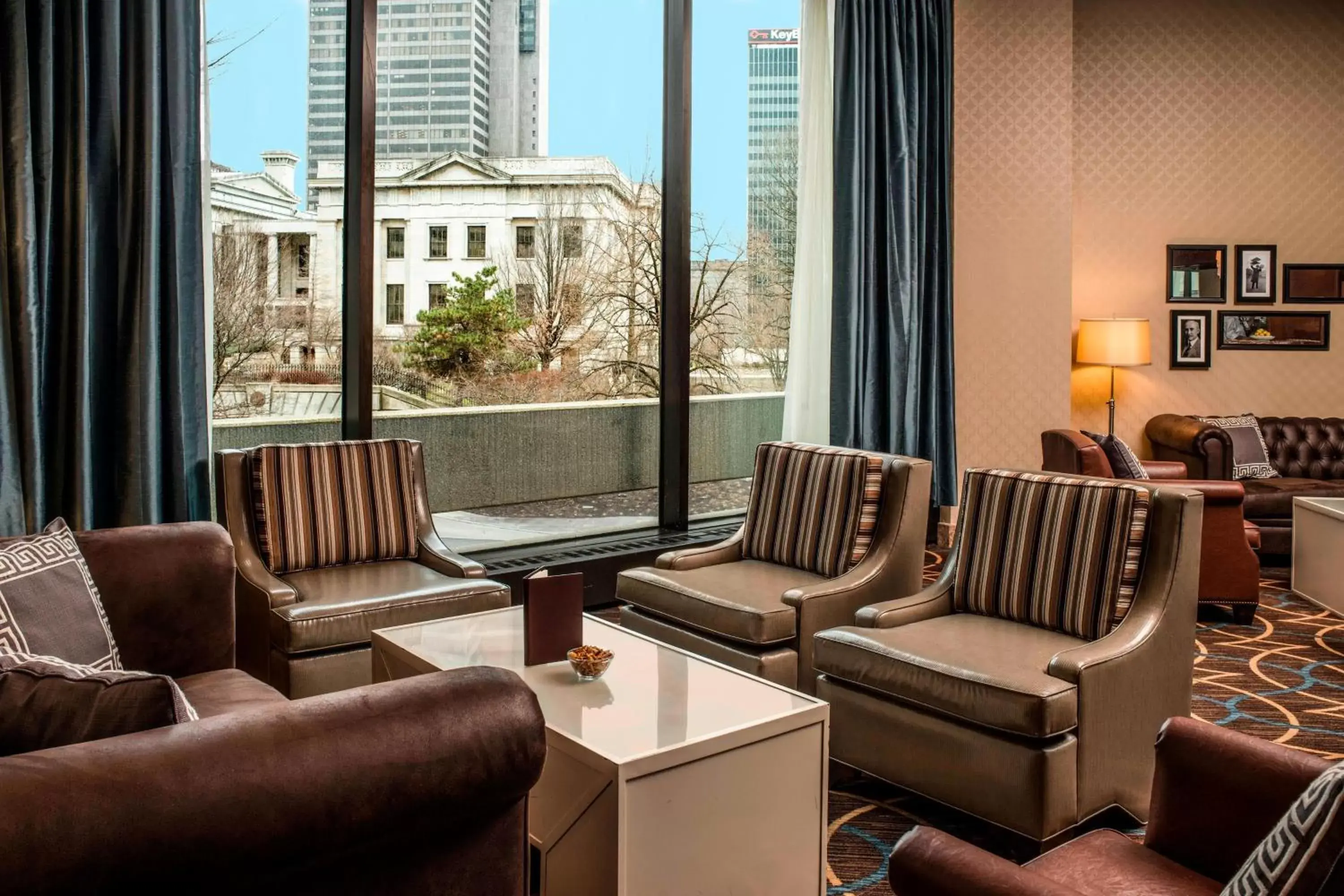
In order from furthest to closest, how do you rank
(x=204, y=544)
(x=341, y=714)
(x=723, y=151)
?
(x=723, y=151) < (x=204, y=544) < (x=341, y=714)

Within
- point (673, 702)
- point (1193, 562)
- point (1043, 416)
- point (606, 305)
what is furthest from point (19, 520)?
point (1043, 416)

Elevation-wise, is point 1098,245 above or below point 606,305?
above

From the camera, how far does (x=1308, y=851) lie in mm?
1066

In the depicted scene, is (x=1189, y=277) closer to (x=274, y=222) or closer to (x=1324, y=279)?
(x=1324, y=279)

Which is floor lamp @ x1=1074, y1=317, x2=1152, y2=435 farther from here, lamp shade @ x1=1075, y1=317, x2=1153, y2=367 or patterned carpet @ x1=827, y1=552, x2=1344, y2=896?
patterned carpet @ x1=827, y1=552, x2=1344, y2=896

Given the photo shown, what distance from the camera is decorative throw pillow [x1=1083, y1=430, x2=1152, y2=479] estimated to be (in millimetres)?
5105

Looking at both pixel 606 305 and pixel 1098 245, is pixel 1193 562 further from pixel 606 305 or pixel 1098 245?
pixel 1098 245

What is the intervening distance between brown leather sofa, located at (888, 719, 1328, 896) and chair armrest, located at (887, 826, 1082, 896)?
0.10ft

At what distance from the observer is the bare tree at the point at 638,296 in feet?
17.4

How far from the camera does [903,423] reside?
19.7 feet

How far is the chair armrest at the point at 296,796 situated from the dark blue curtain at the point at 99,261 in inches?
93.8

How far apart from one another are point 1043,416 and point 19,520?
17.4 ft

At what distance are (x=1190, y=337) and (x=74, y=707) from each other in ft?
22.7

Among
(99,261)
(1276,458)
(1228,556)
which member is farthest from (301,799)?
(1276,458)
